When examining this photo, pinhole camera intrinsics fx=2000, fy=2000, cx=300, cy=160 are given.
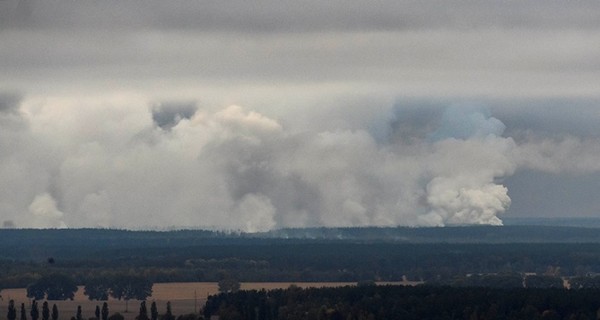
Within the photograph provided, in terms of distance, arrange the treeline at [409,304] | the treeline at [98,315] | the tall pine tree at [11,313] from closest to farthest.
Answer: the treeline at [409,304], the treeline at [98,315], the tall pine tree at [11,313]

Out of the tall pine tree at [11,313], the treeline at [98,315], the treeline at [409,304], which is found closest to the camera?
the treeline at [409,304]

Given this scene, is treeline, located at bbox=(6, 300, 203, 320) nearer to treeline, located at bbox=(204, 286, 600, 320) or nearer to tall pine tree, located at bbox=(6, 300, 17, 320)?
tall pine tree, located at bbox=(6, 300, 17, 320)

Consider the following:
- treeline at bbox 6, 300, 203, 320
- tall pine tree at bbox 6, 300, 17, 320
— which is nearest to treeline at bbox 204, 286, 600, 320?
treeline at bbox 6, 300, 203, 320

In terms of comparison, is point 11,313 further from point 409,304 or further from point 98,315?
point 409,304

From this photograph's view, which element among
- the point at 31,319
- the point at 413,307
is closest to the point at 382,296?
the point at 413,307

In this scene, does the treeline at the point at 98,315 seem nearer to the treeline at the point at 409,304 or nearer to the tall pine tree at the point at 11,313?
the tall pine tree at the point at 11,313

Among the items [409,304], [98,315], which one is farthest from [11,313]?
[409,304]

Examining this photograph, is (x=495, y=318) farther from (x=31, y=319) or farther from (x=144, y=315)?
(x=31, y=319)

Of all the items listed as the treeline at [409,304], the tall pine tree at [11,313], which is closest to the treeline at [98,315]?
the tall pine tree at [11,313]
